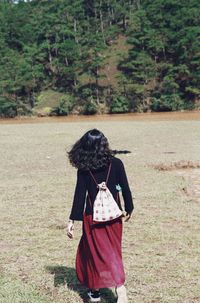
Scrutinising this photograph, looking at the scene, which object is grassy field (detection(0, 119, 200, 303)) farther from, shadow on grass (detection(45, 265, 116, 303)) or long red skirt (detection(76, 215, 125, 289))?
long red skirt (detection(76, 215, 125, 289))

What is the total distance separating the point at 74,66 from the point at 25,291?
57.4 meters

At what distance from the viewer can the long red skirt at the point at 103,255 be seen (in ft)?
15.0

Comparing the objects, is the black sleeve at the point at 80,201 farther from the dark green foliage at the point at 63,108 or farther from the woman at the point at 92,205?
the dark green foliage at the point at 63,108

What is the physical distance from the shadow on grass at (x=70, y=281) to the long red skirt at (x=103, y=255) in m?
0.54

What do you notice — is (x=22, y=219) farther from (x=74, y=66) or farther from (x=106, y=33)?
(x=106, y=33)

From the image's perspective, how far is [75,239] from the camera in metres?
7.34

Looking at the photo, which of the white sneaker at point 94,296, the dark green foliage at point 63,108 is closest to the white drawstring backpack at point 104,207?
the white sneaker at point 94,296

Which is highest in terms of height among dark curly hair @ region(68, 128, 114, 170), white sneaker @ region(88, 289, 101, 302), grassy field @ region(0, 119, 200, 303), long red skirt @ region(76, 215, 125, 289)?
dark curly hair @ region(68, 128, 114, 170)

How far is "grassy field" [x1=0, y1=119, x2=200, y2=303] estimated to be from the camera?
5304 mm

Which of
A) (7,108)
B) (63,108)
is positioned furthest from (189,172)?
(7,108)

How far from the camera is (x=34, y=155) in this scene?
17.7m

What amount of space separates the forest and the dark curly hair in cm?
5033

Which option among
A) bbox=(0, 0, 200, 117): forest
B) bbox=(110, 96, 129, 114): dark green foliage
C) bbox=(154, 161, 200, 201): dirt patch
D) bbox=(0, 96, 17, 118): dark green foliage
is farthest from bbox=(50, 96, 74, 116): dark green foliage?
bbox=(154, 161, 200, 201): dirt patch

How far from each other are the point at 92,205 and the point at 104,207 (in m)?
0.15
